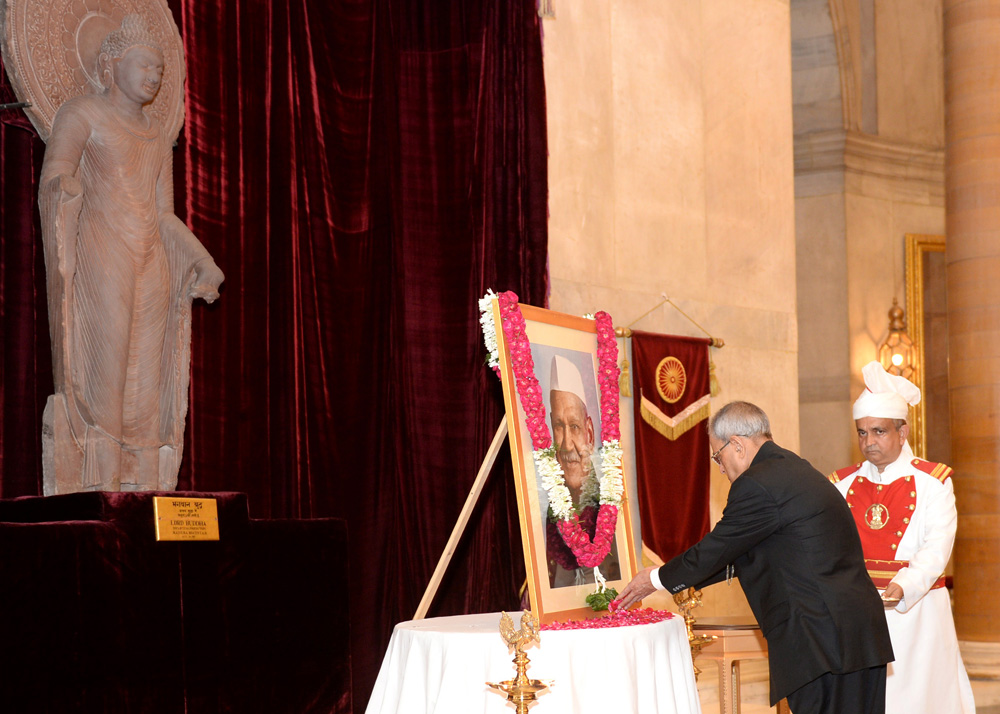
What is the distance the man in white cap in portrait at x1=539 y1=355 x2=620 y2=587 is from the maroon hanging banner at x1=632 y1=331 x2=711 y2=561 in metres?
2.56

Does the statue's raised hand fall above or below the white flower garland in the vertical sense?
above

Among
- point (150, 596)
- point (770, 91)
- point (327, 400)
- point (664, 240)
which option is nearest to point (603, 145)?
point (664, 240)

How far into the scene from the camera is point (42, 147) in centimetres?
536

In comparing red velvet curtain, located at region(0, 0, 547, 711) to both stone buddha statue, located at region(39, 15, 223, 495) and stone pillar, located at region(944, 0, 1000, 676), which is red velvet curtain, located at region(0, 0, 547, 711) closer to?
stone buddha statue, located at region(39, 15, 223, 495)

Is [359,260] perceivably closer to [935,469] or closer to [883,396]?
[883,396]

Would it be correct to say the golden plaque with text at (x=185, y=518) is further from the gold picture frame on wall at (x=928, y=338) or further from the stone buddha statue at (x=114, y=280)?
the gold picture frame on wall at (x=928, y=338)

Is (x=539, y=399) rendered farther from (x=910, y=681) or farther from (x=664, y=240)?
(x=664, y=240)

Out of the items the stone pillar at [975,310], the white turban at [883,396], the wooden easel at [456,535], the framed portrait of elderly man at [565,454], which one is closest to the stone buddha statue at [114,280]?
the wooden easel at [456,535]

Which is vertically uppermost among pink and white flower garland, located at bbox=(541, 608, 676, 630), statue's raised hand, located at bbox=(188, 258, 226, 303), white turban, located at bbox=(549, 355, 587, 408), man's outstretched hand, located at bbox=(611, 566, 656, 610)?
statue's raised hand, located at bbox=(188, 258, 226, 303)

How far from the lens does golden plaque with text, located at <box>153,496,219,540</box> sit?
3.99 meters

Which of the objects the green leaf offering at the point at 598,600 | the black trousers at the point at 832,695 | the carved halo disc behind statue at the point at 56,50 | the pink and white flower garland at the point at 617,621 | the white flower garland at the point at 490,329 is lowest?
the black trousers at the point at 832,695

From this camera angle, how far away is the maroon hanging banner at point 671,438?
756 cm

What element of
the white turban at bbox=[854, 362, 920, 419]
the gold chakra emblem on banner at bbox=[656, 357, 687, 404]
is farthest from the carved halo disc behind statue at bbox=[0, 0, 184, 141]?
the gold chakra emblem on banner at bbox=[656, 357, 687, 404]

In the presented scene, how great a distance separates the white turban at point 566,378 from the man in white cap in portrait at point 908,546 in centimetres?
142
